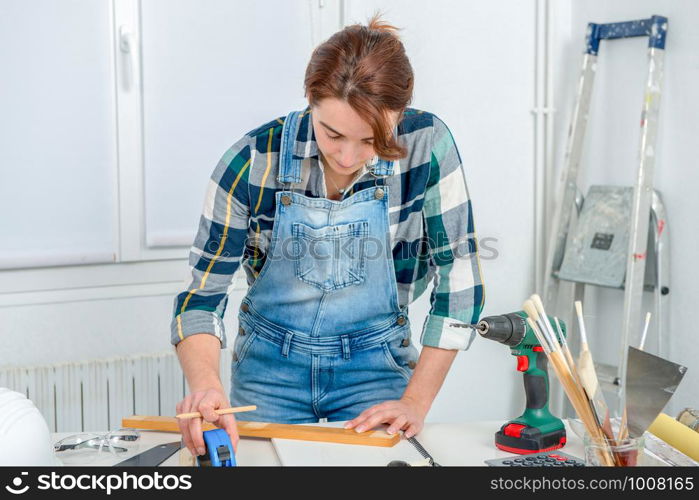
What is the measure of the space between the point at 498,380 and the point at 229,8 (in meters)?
1.65

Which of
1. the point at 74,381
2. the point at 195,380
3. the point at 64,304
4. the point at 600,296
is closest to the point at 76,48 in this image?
the point at 64,304

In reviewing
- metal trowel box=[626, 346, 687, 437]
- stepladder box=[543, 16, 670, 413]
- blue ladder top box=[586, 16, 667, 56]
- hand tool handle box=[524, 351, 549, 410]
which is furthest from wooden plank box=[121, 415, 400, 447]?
blue ladder top box=[586, 16, 667, 56]

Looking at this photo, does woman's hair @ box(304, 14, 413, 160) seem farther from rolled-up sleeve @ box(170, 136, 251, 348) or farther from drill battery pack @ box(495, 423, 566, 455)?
drill battery pack @ box(495, 423, 566, 455)

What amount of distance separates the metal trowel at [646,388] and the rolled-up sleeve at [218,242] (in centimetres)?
78

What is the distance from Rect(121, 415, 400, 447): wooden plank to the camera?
1486 mm

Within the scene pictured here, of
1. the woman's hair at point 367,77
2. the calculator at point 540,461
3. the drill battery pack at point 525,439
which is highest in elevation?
the woman's hair at point 367,77

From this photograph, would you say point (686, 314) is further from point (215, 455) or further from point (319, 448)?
point (215, 455)

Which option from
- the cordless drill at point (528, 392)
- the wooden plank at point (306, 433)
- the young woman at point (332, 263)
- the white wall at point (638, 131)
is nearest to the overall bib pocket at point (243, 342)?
the young woman at point (332, 263)

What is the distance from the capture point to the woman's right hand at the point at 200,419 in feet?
4.49

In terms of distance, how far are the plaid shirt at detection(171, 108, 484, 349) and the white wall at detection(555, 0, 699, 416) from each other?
3.92ft

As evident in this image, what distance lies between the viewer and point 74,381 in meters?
2.45

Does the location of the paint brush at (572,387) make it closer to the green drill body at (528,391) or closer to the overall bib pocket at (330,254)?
the green drill body at (528,391)

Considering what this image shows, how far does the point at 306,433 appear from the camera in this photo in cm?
150

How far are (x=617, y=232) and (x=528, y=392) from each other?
141 cm
